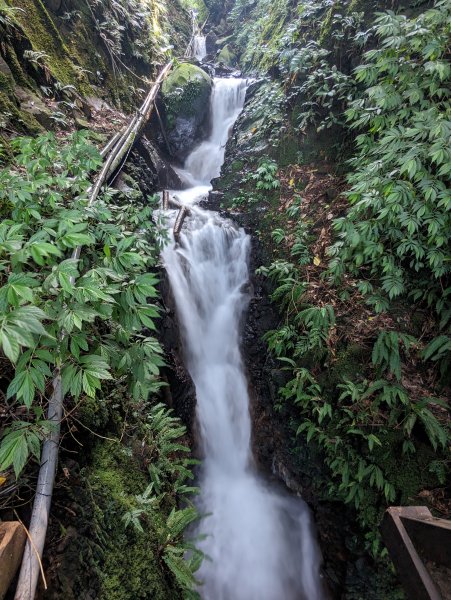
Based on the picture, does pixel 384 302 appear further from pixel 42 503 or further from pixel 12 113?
pixel 12 113

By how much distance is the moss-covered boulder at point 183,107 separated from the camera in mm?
10906

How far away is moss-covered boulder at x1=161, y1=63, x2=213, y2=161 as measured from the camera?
35.8ft

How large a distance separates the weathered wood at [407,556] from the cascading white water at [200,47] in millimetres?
21106

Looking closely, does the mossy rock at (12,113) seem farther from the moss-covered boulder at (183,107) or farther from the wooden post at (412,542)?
the wooden post at (412,542)

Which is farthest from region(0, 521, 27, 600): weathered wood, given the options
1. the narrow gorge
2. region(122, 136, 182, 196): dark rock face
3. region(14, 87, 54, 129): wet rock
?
region(14, 87, 54, 129): wet rock

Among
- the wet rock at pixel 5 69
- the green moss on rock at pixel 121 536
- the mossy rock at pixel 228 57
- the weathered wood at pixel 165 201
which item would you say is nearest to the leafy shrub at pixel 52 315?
the green moss on rock at pixel 121 536

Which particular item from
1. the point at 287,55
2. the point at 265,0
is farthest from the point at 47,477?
the point at 265,0

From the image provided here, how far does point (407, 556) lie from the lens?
82.9 inches

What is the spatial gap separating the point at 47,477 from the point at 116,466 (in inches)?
44.9

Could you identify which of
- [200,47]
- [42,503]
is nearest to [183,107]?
[200,47]

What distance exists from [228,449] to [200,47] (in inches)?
845

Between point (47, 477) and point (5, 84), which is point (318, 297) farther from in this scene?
point (5, 84)

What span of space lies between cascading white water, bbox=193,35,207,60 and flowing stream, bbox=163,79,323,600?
544 inches

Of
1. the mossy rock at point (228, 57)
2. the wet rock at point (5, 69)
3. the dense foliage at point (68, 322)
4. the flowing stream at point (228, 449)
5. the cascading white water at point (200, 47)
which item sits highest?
the cascading white water at point (200, 47)
